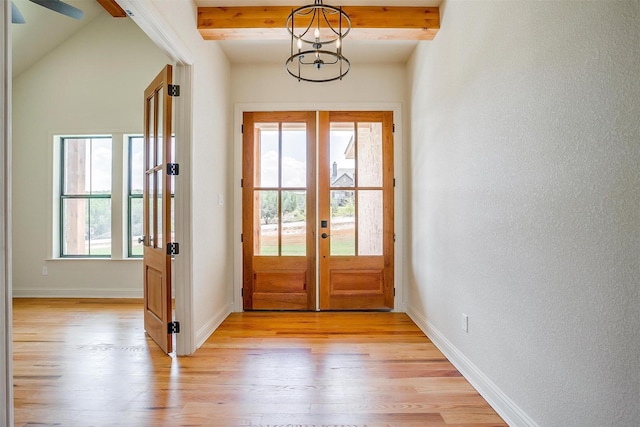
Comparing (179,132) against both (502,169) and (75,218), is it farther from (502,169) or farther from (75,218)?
(75,218)

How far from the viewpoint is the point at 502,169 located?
6.32 feet

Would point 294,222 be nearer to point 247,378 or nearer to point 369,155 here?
point 369,155

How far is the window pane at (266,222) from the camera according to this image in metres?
3.97

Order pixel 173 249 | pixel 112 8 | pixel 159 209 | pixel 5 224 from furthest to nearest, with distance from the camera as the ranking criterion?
pixel 112 8 → pixel 159 209 → pixel 173 249 → pixel 5 224

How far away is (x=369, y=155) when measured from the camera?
13.0ft

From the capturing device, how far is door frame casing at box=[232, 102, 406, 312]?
394 centimetres

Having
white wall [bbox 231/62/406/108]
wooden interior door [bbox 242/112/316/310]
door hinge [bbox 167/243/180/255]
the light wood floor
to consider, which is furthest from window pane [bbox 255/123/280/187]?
the light wood floor

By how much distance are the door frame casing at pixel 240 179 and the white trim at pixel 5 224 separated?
2667 mm

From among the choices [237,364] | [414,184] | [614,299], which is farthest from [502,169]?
[237,364]

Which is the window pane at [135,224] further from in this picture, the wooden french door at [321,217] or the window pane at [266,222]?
the window pane at [266,222]

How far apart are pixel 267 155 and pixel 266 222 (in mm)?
787

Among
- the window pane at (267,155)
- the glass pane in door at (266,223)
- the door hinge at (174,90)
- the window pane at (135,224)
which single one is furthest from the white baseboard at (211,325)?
the door hinge at (174,90)

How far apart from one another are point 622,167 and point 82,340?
3976mm

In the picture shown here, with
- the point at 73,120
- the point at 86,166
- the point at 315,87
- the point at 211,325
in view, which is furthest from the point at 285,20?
the point at 86,166
